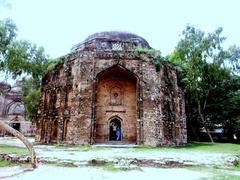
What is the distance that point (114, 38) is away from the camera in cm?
1845

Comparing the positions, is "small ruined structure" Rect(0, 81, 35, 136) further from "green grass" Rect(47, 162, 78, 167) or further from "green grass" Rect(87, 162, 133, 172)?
"green grass" Rect(87, 162, 133, 172)

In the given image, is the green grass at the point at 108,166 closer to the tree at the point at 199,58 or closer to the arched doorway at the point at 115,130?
the arched doorway at the point at 115,130

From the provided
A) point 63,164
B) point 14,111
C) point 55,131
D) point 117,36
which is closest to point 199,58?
point 117,36

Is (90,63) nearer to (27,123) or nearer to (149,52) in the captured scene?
(149,52)

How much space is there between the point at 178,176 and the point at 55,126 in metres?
11.5

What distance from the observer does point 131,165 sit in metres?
6.99

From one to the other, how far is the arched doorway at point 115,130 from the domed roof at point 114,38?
5537 mm

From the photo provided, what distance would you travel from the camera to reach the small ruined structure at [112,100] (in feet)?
47.1

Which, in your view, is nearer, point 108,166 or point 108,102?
point 108,166

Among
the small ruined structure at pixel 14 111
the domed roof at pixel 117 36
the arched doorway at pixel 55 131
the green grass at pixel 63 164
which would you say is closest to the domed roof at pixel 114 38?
the domed roof at pixel 117 36

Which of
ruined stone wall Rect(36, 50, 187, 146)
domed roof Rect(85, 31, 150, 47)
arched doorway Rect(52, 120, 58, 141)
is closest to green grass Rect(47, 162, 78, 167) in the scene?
ruined stone wall Rect(36, 50, 187, 146)

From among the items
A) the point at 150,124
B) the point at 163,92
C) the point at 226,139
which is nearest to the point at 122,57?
the point at 163,92

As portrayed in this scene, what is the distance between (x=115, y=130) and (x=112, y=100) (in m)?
2.03

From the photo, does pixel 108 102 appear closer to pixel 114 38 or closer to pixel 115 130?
pixel 115 130
